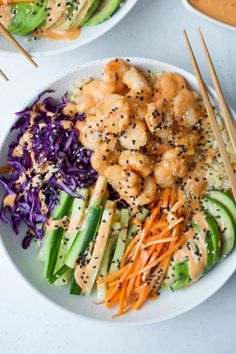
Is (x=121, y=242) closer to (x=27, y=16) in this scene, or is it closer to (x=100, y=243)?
(x=100, y=243)

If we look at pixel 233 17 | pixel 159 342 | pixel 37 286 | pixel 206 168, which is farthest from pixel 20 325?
pixel 233 17

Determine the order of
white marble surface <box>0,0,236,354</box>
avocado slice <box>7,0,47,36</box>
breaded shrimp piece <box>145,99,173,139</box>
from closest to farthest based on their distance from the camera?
breaded shrimp piece <box>145,99,173,139</box> < avocado slice <box>7,0,47,36</box> < white marble surface <box>0,0,236,354</box>

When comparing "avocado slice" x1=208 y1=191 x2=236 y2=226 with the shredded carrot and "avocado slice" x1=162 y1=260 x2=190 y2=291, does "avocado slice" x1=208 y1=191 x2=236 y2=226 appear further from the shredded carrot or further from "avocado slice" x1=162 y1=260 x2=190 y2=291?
"avocado slice" x1=162 y1=260 x2=190 y2=291

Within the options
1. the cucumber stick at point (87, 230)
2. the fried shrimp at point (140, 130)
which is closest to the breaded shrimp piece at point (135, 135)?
the fried shrimp at point (140, 130)

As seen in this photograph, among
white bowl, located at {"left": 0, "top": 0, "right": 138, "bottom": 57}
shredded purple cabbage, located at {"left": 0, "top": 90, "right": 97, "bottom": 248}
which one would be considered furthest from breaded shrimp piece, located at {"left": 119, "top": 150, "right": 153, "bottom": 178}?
white bowl, located at {"left": 0, "top": 0, "right": 138, "bottom": 57}

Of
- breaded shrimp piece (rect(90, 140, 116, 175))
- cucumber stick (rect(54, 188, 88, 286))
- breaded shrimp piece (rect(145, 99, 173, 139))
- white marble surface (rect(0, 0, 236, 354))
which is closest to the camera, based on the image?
breaded shrimp piece (rect(145, 99, 173, 139))

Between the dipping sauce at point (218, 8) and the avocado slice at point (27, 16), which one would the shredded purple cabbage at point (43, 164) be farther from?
the dipping sauce at point (218, 8)
